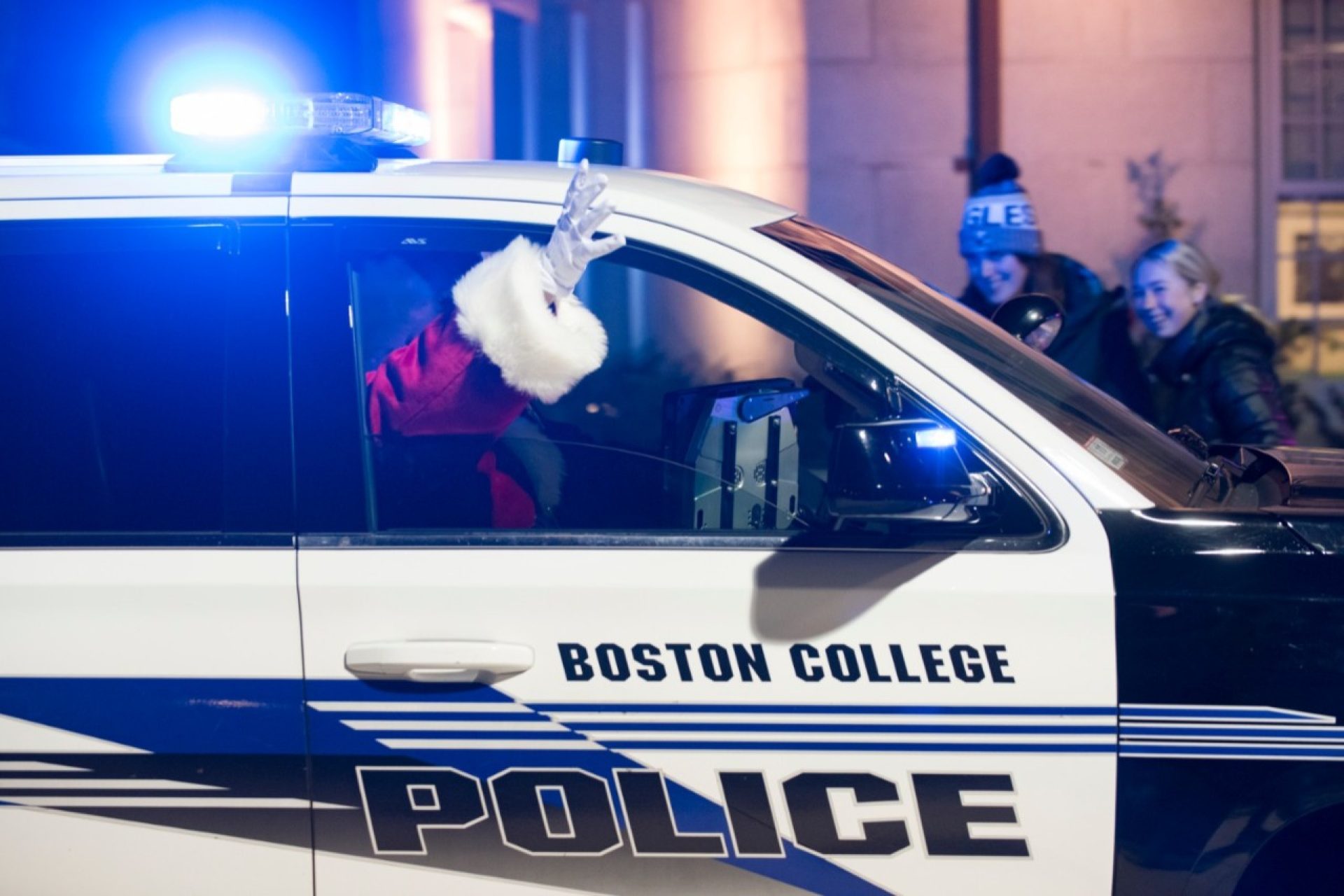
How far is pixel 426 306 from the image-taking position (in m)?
3.19

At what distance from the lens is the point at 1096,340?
5.38 meters

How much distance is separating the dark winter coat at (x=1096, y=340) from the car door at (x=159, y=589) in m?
3.25

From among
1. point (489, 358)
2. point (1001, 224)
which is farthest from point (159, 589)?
point (1001, 224)

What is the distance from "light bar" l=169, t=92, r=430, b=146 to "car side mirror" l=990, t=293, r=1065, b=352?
58.9 inches

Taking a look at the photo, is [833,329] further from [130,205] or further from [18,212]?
[18,212]

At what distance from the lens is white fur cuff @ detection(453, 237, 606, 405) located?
2.65 metres

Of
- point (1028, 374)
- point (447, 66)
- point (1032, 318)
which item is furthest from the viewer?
point (447, 66)

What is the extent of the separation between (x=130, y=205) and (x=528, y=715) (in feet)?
3.56

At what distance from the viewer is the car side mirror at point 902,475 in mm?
2385

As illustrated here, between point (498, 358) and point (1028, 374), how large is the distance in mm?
931

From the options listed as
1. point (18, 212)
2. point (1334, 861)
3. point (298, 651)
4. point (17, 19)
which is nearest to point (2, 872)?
point (298, 651)

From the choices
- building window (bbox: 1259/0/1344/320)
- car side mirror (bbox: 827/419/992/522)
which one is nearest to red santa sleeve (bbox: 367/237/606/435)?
car side mirror (bbox: 827/419/992/522)

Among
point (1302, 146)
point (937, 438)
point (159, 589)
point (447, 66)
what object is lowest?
point (159, 589)

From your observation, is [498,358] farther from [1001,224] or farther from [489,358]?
[1001,224]
